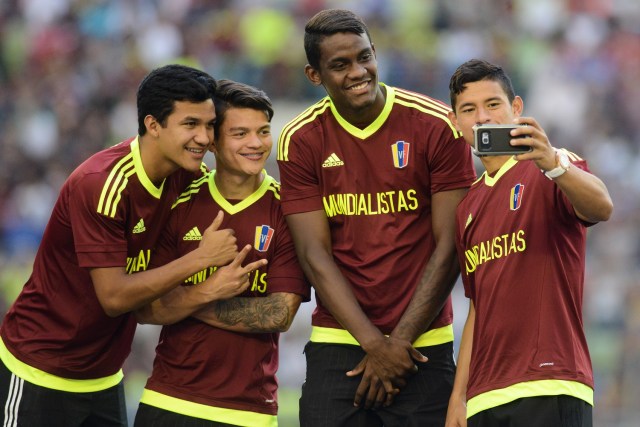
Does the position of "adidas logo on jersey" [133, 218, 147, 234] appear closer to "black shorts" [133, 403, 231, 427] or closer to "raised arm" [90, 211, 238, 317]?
"raised arm" [90, 211, 238, 317]

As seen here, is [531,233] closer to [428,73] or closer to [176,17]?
[428,73]

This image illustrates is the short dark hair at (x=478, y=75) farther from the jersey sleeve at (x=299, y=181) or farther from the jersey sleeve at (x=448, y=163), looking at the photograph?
the jersey sleeve at (x=299, y=181)

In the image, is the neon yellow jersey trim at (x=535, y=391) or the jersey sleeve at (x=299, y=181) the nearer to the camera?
the neon yellow jersey trim at (x=535, y=391)

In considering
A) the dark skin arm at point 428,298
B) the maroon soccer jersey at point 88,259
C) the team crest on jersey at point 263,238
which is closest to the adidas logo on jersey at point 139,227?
the maroon soccer jersey at point 88,259

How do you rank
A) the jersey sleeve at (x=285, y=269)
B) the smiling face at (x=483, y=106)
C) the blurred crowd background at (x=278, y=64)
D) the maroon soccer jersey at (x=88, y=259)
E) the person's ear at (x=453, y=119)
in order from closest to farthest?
the smiling face at (x=483, y=106)
the person's ear at (x=453, y=119)
the maroon soccer jersey at (x=88, y=259)
the jersey sleeve at (x=285, y=269)
the blurred crowd background at (x=278, y=64)

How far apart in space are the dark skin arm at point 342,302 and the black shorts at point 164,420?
804 millimetres

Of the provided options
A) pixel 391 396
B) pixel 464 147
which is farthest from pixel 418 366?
pixel 464 147

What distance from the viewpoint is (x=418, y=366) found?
569 centimetres

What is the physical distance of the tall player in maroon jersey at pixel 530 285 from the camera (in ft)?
15.7

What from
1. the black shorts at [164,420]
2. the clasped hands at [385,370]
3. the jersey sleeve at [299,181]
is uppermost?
the jersey sleeve at [299,181]

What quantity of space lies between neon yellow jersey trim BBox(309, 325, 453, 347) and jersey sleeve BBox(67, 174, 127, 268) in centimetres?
107

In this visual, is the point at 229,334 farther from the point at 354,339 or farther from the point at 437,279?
the point at 437,279

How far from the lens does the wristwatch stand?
14.9ft

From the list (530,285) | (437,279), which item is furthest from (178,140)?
(530,285)
